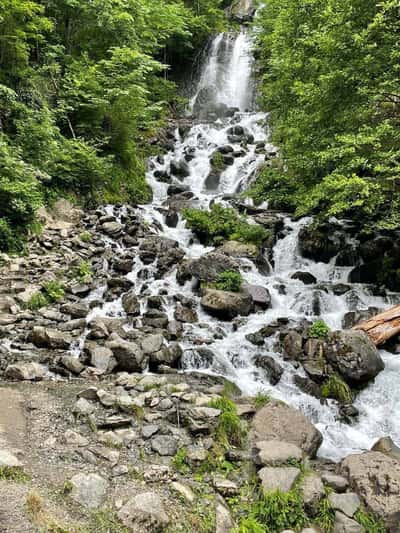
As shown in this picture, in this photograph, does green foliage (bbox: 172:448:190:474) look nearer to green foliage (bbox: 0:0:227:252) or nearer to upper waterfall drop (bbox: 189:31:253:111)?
green foliage (bbox: 0:0:227:252)

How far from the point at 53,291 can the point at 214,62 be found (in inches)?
1028

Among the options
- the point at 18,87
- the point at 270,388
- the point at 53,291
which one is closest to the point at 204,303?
the point at 270,388

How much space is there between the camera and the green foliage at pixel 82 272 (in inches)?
358

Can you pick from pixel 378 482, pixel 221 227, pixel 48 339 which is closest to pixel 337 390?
pixel 378 482

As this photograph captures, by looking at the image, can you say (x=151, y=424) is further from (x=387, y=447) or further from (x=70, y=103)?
(x=70, y=103)

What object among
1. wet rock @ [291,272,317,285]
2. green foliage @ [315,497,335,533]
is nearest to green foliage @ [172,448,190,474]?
green foliage @ [315,497,335,533]

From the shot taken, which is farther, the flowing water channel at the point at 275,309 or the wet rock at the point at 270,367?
the wet rock at the point at 270,367

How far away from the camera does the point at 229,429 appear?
5.01m

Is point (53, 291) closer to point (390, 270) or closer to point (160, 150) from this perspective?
point (390, 270)

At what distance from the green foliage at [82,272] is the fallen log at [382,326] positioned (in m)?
6.25

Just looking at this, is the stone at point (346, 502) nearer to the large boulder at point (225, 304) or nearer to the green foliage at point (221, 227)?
the large boulder at point (225, 304)

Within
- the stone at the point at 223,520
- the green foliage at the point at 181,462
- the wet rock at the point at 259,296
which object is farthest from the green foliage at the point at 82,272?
the stone at the point at 223,520

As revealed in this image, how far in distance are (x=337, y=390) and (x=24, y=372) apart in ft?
16.9

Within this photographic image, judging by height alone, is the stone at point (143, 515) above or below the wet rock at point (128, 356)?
above
